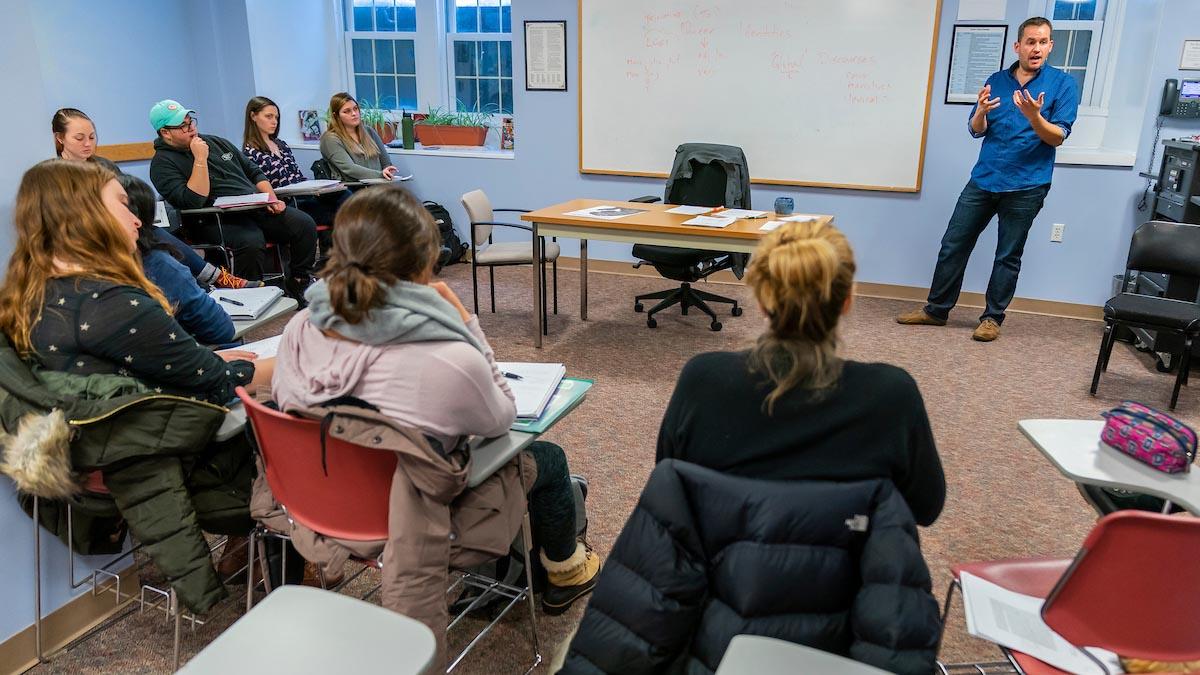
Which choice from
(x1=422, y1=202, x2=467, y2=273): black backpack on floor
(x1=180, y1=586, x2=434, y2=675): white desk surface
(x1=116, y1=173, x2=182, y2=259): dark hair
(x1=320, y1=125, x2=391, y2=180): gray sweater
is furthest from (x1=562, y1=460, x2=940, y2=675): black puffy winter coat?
(x1=422, y1=202, x2=467, y2=273): black backpack on floor

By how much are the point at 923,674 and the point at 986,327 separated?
146 inches

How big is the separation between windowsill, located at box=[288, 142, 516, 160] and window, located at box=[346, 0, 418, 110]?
56 cm

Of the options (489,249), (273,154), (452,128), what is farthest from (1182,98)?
(273,154)

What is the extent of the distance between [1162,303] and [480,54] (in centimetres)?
467

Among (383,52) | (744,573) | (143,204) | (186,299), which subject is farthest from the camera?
(383,52)

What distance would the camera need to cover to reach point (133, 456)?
1594 millimetres

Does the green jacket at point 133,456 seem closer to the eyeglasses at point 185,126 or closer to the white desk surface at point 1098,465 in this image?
the white desk surface at point 1098,465

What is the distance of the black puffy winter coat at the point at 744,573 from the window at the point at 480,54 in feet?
17.7

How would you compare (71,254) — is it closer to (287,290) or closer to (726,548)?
(726,548)

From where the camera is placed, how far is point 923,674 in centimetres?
106

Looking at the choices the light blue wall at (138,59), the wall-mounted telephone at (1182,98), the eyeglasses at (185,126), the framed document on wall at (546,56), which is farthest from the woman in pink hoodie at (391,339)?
the wall-mounted telephone at (1182,98)

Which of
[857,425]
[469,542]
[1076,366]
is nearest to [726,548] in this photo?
[857,425]

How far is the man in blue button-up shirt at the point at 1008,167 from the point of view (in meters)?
3.98

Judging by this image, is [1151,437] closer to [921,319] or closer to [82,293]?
[82,293]
